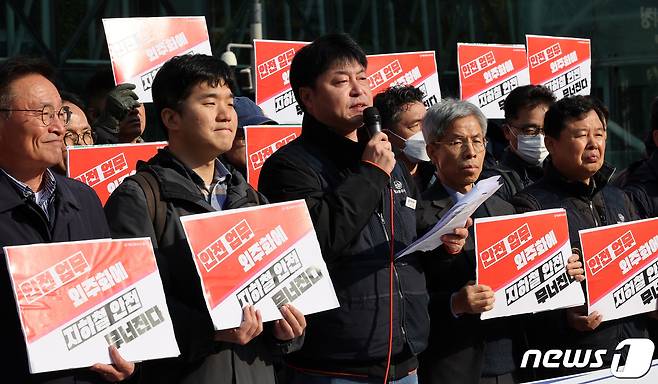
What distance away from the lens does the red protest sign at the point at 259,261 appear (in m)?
3.42

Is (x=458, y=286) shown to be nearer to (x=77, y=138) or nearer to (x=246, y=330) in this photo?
(x=246, y=330)

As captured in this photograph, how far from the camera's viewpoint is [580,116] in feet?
16.8

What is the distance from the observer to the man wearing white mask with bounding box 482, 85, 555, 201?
20.1 ft

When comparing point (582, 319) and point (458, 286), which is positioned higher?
point (458, 286)

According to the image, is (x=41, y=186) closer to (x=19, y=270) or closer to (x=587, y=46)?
(x=19, y=270)

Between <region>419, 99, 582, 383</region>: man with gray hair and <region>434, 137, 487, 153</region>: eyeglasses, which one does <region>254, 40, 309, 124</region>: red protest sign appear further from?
<region>434, 137, 487, 153</region>: eyeglasses

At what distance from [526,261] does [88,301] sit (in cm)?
193

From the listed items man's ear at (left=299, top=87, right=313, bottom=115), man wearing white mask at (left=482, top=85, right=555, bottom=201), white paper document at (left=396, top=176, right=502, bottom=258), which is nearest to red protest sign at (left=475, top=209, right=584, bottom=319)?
white paper document at (left=396, top=176, right=502, bottom=258)

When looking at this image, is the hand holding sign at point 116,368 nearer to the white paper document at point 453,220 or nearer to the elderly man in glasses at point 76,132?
the white paper document at point 453,220

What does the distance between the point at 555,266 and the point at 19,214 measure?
2244 millimetres

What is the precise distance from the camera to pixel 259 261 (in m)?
3.58

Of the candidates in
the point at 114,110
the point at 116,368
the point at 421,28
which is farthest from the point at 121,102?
the point at 421,28

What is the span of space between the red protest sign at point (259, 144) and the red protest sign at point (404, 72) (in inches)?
44.2

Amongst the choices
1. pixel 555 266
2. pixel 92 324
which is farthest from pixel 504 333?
pixel 92 324
